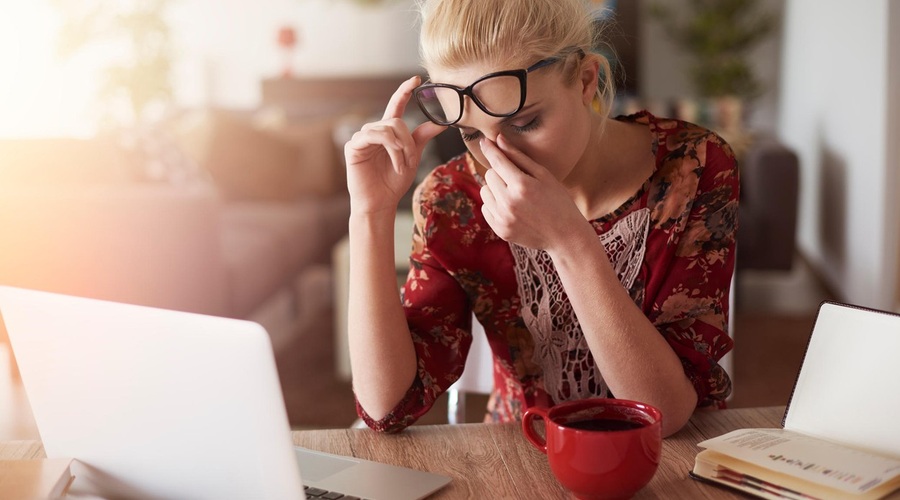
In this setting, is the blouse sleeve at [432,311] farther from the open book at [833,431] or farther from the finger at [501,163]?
the open book at [833,431]

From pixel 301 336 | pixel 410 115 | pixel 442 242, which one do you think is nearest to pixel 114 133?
pixel 301 336

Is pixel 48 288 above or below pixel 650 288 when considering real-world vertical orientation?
below

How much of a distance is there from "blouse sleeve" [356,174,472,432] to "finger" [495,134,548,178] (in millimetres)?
208

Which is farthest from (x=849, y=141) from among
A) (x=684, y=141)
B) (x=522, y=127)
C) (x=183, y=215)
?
(x=522, y=127)

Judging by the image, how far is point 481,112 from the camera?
3.43ft

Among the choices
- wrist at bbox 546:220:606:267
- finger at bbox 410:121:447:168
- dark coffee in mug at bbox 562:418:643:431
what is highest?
finger at bbox 410:121:447:168

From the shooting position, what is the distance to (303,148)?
4.83 m

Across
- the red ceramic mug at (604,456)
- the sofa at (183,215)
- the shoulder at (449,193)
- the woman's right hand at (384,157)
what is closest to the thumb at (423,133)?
the woman's right hand at (384,157)

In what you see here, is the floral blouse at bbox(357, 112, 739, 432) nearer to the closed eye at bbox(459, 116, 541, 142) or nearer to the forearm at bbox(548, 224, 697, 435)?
the forearm at bbox(548, 224, 697, 435)

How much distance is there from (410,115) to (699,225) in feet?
14.1

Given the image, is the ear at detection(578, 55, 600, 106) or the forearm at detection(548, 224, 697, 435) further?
the ear at detection(578, 55, 600, 106)

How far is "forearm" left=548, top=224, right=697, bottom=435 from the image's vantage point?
3.27ft

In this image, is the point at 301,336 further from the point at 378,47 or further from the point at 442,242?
the point at 378,47

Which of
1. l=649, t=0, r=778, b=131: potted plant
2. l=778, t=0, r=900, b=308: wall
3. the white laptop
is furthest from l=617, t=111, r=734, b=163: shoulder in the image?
l=649, t=0, r=778, b=131: potted plant
